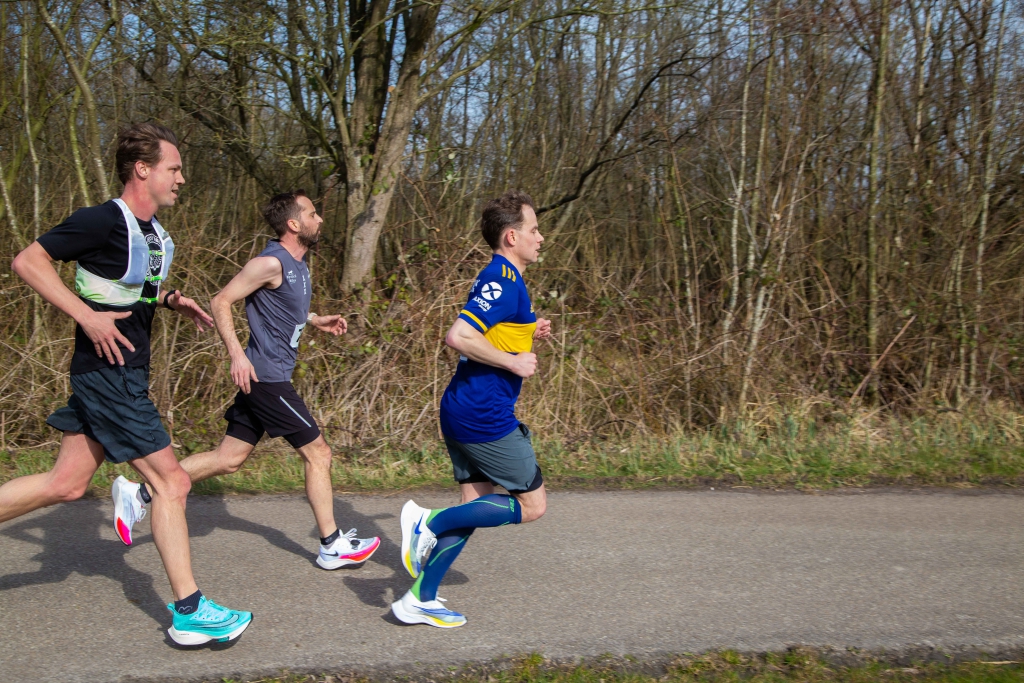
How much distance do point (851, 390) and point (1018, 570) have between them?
→ 3635 millimetres

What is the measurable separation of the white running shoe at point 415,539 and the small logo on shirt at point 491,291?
98 centimetres

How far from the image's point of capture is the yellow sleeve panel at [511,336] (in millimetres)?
3377

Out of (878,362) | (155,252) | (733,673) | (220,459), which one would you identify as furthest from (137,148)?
(878,362)

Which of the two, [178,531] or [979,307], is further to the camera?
[979,307]

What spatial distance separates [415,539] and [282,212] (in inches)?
69.2

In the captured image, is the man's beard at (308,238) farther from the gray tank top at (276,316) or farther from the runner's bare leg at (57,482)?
the runner's bare leg at (57,482)

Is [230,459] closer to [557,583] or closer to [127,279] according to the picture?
[127,279]

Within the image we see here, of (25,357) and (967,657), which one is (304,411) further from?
(25,357)

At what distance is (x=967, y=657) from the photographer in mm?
3229

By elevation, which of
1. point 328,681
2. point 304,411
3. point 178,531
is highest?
point 304,411

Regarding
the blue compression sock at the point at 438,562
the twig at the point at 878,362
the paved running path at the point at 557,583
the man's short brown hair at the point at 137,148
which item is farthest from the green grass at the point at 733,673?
the twig at the point at 878,362

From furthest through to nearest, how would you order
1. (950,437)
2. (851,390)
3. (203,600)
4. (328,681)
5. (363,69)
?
(363,69), (851,390), (950,437), (203,600), (328,681)

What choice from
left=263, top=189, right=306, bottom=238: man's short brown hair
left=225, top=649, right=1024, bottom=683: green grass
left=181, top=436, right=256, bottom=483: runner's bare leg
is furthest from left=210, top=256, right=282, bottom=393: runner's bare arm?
left=225, top=649, right=1024, bottom=683: green grass

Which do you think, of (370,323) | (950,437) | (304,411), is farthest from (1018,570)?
(370,323)
